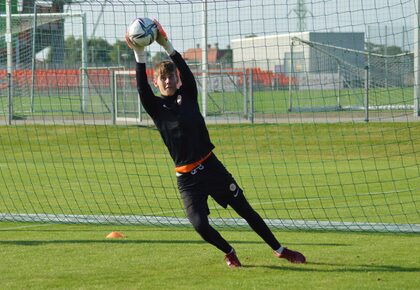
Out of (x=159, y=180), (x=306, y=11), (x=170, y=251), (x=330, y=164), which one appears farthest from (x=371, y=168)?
(x=170, y=251)

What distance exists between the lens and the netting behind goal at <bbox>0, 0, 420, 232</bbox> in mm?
13375

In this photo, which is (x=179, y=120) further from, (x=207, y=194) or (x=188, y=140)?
(x=207, y=194)

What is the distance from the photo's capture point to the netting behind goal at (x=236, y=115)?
13375 mm

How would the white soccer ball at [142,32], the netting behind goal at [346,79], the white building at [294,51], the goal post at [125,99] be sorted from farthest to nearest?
the goal post at [125,99] < the netting behind goal at [346,79] < the white building at [294,51] < the white soccer ball at [142,32]

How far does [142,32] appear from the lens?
349 inches

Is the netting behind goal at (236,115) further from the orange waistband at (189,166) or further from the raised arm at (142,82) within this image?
the raised arm at (142,82)

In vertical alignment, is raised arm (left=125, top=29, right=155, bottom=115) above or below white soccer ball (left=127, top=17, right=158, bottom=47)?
below

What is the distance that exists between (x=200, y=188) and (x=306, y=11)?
567cm

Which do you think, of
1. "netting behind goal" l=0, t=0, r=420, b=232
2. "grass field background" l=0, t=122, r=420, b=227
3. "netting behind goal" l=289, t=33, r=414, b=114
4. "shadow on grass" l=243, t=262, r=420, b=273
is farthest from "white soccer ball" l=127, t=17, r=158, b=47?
"netting behind goal" l=289, t=33, r=414, b=114

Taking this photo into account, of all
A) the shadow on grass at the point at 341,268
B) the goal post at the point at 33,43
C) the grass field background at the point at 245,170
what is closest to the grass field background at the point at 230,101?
the goal post at the point at 33,43

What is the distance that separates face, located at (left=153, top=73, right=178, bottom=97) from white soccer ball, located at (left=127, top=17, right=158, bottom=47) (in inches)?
14.6

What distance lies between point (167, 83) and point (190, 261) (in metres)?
1.87

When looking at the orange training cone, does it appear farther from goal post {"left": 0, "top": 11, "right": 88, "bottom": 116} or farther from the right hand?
goal post {"left": 0, "top": 11, "right": 88, "bottom": 116}

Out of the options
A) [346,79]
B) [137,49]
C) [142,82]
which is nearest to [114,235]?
[142,82]
